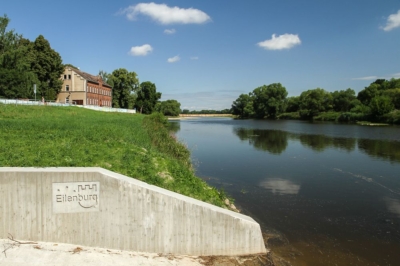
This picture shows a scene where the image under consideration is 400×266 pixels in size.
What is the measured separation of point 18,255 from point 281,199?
9996 mm

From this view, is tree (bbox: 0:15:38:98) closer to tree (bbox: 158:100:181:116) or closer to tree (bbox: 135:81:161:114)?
tree (bbox: 135:81:161:114)

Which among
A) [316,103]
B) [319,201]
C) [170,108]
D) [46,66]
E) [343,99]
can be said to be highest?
[46,66]

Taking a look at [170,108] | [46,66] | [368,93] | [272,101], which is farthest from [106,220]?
[170,108]

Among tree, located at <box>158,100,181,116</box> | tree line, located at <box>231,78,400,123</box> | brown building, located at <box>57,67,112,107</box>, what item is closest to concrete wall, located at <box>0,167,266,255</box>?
brown building, located at <box>57,67,112,107</box>

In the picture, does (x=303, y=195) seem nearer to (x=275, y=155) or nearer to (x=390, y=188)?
(x=390, y=188)

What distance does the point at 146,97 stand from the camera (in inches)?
3770

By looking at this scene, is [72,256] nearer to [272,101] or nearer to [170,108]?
[272,101]

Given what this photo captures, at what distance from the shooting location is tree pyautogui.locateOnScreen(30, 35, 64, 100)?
5428cm

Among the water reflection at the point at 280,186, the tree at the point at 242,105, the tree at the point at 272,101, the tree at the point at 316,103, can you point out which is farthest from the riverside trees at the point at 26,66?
the tree at the point at 242,105

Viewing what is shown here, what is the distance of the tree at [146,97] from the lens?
94812 millimetres

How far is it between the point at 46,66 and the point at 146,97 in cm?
4181

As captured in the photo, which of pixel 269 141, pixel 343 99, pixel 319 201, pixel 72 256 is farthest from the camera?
pixel 343 99

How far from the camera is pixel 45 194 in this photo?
6.66 metres

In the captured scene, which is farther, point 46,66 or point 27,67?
point 46,66
